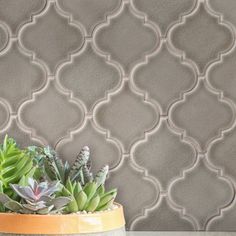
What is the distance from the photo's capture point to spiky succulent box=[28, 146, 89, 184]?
85cm

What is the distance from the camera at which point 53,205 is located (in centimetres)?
73

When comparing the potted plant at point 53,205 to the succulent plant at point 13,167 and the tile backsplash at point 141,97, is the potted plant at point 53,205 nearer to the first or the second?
the succulent plant at point 13,167

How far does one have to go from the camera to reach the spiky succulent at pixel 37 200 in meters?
0.72

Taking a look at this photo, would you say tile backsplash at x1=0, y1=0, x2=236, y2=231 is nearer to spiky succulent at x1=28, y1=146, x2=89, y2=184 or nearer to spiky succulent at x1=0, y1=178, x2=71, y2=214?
spiky succulent at x1=28, y1=146, x2=89, y2=184

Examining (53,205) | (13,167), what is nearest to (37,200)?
(53,205)

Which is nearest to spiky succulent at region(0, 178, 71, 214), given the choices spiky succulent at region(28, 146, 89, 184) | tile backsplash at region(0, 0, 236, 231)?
spiky succulent at region(28, 146, 89, 184)

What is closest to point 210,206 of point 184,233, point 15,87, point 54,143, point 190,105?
point 184,233

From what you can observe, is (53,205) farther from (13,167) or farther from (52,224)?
(13,167)

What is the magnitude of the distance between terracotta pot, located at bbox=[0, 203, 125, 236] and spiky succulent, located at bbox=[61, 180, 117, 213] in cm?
2

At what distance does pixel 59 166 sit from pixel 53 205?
0.50 ft

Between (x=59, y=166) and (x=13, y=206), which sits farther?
(x=59, y=166)

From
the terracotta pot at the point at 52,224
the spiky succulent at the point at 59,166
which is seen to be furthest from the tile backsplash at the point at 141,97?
the terracotta pot at the point at 52,224

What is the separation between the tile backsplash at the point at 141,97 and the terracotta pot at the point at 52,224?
0.37 meters

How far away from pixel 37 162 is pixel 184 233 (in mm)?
358
